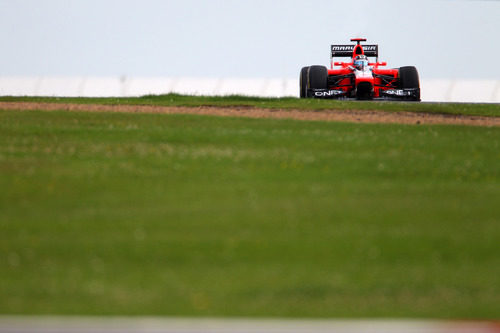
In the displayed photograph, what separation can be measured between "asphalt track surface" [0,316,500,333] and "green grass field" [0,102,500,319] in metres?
0.44

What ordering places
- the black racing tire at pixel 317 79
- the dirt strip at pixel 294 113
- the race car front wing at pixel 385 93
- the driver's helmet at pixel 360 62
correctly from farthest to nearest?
the driver's helmet at pixel 360 62
the black racing tire at pixel 317 79
the race car front wing at pixel 385 93
the dirt strip at pixel 294 113

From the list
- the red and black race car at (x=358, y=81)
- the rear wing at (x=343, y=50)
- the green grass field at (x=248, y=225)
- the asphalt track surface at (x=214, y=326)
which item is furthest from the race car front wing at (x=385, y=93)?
the asphalt track surface at (x=214, y=326)

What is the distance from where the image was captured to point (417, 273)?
9695 millimetres

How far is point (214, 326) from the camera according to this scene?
282 inches

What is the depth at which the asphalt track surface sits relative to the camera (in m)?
6.80

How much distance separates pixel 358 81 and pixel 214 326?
26317mm

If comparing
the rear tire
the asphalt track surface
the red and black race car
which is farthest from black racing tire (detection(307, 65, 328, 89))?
the asphalt track surface

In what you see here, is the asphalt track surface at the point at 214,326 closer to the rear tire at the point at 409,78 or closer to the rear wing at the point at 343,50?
the rear tire at the point at 409,78

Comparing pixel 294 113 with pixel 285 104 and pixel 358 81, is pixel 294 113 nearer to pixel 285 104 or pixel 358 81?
pixel 285 104

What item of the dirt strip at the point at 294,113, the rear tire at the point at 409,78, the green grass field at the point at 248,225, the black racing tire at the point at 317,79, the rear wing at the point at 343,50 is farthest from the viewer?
the rear wing at the point at 343,50

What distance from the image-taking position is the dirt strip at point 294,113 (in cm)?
2302

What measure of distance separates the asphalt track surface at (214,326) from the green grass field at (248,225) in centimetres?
44

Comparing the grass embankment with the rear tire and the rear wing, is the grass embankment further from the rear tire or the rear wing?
the rear wing

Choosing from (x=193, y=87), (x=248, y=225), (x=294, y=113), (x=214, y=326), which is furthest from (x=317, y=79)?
(x=214, y=326)
